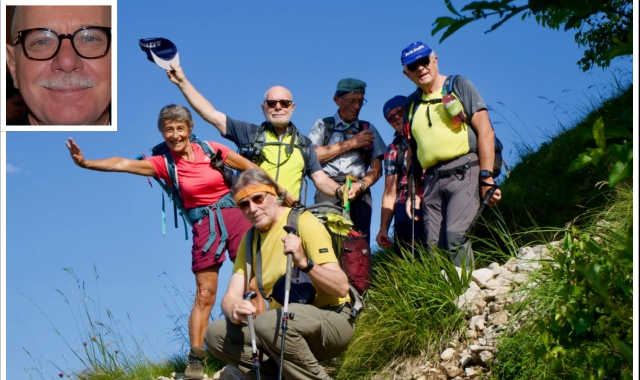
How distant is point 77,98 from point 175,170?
56.0 inches

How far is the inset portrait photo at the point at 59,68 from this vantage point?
6000 mm

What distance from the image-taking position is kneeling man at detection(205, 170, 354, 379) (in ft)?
20.0

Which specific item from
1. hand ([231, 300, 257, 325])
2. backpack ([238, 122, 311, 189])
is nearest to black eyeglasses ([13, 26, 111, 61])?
backpack ([238, 122, 311, 189])

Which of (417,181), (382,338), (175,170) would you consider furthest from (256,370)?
(417,181)

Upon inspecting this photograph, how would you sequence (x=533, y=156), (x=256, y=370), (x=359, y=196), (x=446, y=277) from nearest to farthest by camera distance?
1. (x=256, y=370)
2. (x=446, y=277)
3. (x=359, y=196)
4. (x=533, y=156)

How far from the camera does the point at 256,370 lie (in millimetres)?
5855

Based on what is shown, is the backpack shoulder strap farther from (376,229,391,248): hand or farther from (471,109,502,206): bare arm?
(471,109,502,206): bare arm

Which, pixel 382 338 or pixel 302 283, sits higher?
pixel 302 283

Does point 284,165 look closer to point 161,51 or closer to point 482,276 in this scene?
point 161,51

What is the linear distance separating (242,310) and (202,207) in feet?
4.73

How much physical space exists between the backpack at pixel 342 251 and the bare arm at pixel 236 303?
0.09m

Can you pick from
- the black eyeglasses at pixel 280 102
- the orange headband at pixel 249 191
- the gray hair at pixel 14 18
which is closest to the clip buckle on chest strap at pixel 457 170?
the black eyeglasses at pixel 280 102

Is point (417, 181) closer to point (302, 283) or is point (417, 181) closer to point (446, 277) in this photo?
point (446, 277)

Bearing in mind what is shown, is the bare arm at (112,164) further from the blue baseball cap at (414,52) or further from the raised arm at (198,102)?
the blue baseball cap at (414,52)
